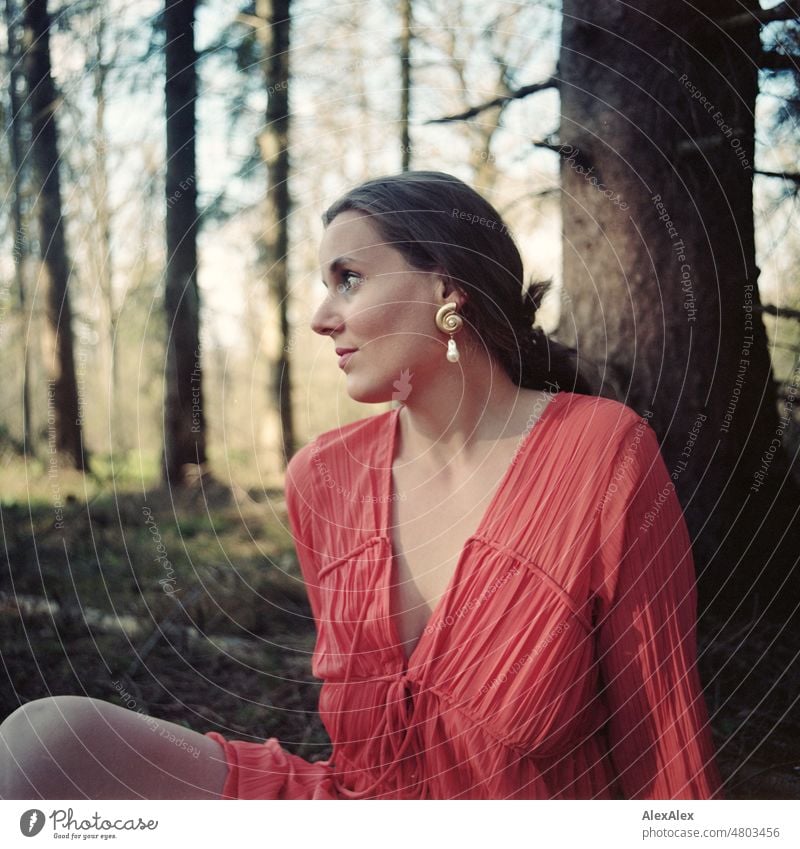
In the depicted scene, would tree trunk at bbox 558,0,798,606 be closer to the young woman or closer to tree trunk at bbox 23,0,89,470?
the young woman

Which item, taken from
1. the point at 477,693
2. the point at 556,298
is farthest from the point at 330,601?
the point at 556,298

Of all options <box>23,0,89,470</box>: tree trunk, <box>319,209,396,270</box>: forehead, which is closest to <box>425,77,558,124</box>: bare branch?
<box>319,209,396,270</box>: forehead

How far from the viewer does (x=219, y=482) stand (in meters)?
2.40

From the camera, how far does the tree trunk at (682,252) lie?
1371 millimetres

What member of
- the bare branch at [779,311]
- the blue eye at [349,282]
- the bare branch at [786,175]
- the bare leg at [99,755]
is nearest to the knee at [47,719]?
the bare leg at [99,755]

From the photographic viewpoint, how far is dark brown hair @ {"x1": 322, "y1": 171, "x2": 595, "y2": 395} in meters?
1.12

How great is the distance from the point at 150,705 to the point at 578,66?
1.33 metres

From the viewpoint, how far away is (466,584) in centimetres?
111

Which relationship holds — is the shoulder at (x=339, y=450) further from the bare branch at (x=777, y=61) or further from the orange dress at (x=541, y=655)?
the bare branch at (x=777, y=61)

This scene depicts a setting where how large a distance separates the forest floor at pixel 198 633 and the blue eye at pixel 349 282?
70 cm

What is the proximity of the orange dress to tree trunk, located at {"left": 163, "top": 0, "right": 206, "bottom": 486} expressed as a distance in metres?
0.73

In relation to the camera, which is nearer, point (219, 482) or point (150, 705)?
point (150, 705)

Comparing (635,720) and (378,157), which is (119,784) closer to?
(635,720)
